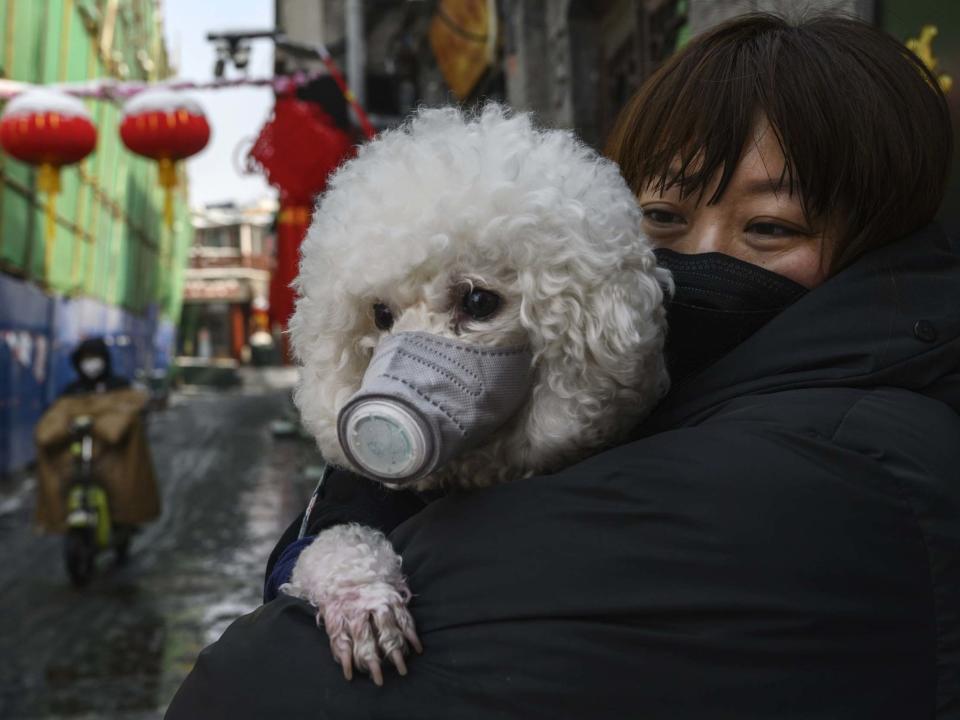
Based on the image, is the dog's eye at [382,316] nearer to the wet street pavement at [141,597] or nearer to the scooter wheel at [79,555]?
the wet street pavement at [141,597]

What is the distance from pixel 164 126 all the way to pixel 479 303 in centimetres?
758

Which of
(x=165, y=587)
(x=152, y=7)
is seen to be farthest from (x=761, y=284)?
(x=152, y=7)

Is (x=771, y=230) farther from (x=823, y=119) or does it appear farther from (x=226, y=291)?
(x=226, y=291)

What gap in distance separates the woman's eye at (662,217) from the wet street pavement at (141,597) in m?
3.69

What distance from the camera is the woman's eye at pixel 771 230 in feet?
5.08

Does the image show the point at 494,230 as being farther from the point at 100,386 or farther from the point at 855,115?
the point at 100,386

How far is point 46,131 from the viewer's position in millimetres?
7863

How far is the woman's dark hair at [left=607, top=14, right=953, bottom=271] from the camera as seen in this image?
1.40m

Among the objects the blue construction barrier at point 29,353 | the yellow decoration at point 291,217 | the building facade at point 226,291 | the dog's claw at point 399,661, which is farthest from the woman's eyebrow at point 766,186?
the building facade at point 226,291

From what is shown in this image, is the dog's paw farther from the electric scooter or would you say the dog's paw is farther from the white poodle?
the electric scooter

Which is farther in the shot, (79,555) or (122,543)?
(122,543)

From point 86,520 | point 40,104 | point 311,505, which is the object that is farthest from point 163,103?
point 311,505

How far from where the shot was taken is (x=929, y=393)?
1.28 metres

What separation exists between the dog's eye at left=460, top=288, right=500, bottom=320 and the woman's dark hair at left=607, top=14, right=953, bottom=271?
49 centimetres
